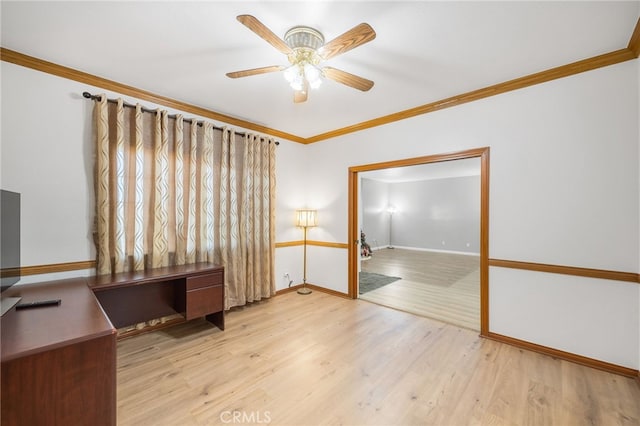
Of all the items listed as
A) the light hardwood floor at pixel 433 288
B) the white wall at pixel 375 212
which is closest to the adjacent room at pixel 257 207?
the light hardwood floor at pixel 433 288

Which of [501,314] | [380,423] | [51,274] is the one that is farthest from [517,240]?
[51,274]

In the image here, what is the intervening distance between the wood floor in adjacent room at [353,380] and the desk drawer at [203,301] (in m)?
0.26

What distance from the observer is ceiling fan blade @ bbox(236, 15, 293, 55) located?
1.42m

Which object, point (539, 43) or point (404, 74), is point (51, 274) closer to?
point (404, 74)

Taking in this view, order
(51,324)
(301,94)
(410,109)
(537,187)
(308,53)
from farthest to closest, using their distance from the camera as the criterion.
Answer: (410,109)
(537,187)
(301,94)
(308,53)
(51,324)

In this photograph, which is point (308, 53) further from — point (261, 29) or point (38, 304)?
point (38, 304)

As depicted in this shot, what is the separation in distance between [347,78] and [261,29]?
2.54ft

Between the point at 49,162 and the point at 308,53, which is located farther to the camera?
the point at 49,162

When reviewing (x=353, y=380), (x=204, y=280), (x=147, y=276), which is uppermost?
(x=147, y=276)

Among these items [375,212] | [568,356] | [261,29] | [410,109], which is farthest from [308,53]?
[375,212]

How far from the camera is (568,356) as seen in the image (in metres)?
2.35

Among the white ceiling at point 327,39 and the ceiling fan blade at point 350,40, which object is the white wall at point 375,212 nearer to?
the white ceiling at point 327,39

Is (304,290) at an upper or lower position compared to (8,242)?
lower

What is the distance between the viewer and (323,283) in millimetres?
4395
